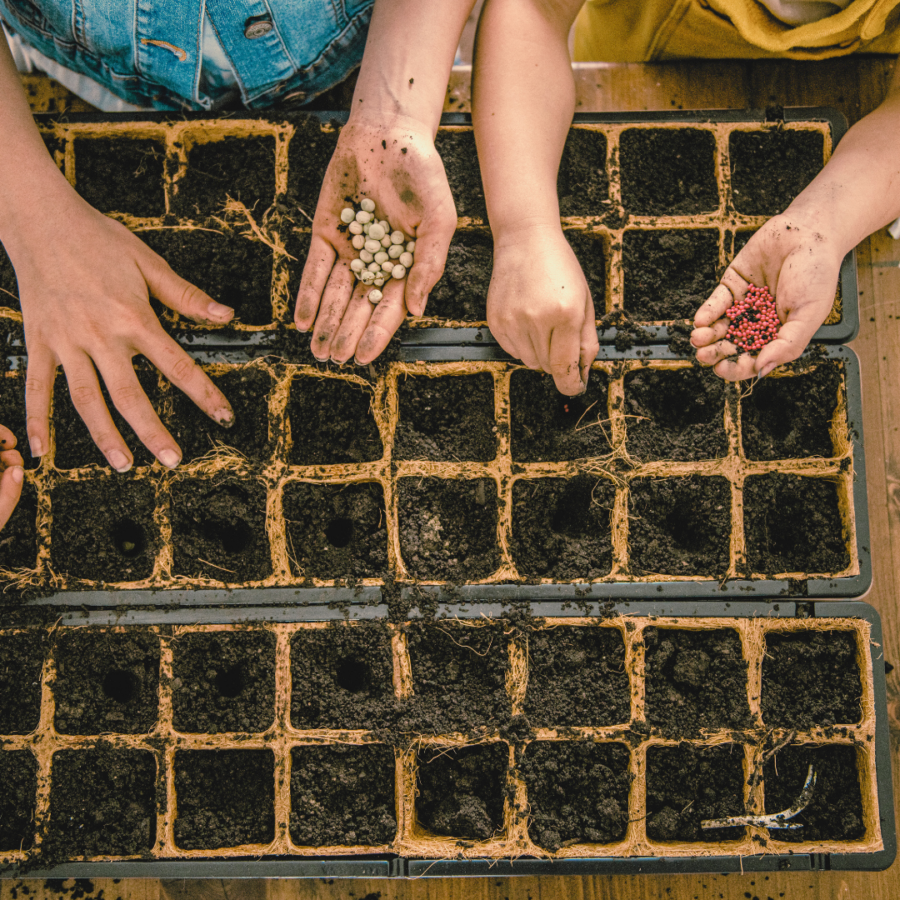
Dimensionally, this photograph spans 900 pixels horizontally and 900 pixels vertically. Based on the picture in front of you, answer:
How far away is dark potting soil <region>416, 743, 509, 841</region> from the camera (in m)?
1.02

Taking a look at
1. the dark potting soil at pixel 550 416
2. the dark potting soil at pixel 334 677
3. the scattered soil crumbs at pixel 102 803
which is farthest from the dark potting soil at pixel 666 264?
the scattered soil crumbs at pixel 102 803

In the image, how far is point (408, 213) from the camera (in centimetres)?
97

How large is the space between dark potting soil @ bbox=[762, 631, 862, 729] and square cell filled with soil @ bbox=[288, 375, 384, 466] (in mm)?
707

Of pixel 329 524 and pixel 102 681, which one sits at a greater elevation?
pixel 329 524

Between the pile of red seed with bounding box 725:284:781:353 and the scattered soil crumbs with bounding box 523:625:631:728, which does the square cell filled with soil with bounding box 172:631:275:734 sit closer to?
the scattered soil crumbs with bounding box 523:625:631:728

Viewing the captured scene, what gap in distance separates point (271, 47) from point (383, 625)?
2.80 ft

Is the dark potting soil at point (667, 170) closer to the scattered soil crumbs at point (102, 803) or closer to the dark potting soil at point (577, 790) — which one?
the dark potting soil at point (577, 790)

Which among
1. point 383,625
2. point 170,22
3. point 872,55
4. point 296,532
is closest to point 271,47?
point 170,22

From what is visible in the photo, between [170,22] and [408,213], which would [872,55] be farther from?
[170,22]

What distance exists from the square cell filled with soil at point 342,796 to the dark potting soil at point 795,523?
2.11 feet

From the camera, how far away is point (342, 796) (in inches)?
40.3

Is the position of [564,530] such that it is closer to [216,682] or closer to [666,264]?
[666,264]

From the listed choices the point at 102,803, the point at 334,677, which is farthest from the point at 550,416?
the point at 102,803

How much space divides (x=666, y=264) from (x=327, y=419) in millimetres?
589
